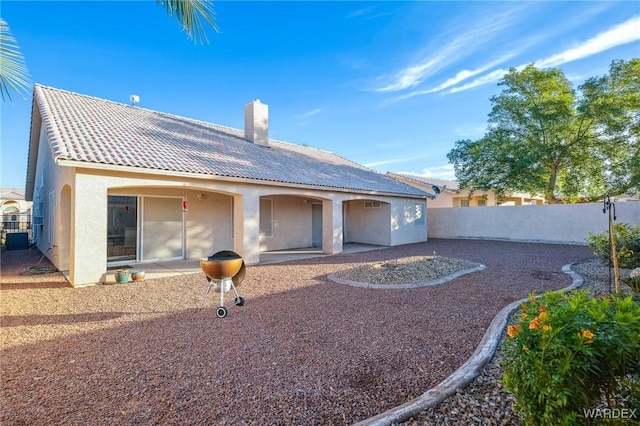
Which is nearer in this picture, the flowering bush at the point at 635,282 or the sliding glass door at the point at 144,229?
the flowering bush at the point at 635,282

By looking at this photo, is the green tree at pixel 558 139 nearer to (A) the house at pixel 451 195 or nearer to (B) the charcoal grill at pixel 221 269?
(A) the house at pixel 451 195

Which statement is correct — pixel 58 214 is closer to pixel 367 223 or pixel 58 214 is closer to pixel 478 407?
pixel 478 407

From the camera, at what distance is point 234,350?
396 centimetres

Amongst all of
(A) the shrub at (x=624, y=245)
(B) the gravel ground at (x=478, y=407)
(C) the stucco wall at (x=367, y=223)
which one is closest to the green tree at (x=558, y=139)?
(C) the stucco wall at (x=367, y=223)

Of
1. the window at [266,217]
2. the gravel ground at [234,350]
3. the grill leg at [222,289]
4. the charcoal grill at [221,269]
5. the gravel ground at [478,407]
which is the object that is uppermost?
the window at [266,217]

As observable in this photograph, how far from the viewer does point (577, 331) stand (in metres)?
1.82

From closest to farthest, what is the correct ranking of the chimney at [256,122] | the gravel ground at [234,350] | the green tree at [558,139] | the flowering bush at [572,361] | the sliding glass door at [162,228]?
the flowering bush at [572,361], the gravel ground at [234,350], the sliding glass door at [162,228], the chimney at [256,122], the green tree at [558,139]

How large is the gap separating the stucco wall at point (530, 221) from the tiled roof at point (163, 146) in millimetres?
5002

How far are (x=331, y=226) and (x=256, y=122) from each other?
7479mm

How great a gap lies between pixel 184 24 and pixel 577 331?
5.15 m

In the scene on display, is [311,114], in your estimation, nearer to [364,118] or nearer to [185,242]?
[364,118]

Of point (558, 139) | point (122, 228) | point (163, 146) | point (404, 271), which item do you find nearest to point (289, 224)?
point (163, 146)

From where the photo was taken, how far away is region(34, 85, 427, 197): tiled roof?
830 centimetres

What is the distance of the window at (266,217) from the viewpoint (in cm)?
1354
